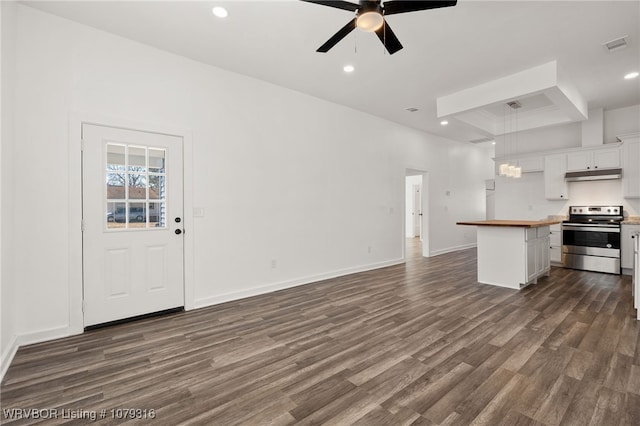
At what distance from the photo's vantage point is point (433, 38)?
10.9 feet

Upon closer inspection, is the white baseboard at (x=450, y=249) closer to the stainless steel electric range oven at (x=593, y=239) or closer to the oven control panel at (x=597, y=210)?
the stainless steel electric range oven at (x=593, y=239)

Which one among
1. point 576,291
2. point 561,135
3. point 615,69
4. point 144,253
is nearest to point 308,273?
point 144,253

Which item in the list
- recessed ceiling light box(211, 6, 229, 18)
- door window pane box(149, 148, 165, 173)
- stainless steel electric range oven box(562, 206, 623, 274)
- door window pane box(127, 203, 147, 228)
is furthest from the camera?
stainless steel electric range oven box(562, 206, 623, 274)

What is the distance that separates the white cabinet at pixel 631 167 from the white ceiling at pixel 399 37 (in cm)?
118

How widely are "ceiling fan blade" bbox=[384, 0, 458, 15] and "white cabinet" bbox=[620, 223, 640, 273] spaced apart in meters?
5.72

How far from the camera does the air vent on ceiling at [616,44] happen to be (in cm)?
340

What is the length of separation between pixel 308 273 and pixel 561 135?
20.6ft

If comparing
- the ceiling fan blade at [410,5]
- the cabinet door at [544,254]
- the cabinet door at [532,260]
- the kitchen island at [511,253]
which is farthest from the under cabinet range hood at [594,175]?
the ceiling fan blade at [410,5]

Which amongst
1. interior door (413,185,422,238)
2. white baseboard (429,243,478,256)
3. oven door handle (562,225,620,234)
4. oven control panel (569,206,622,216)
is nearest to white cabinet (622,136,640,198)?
oven control panel (569,206,622,216)

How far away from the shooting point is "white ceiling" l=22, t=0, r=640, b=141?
286cm

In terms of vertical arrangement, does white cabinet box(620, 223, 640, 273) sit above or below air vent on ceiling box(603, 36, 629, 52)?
below

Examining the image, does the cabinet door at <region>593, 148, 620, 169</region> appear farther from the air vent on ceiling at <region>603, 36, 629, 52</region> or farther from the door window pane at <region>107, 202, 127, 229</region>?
the door window pane at <region>107, 202, 127, 229</region>

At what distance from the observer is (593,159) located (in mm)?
5746

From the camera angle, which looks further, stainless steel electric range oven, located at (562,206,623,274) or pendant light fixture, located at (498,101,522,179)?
stainless steel electric range oven, located at (562,206,623,274)
